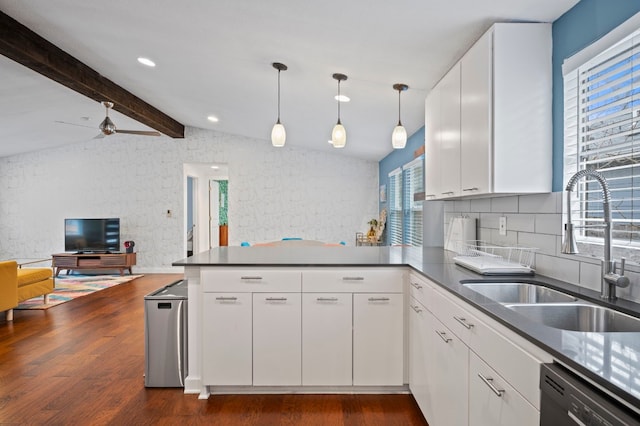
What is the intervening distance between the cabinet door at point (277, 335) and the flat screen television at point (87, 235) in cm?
611

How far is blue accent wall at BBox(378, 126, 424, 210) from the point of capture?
4511 millimetres

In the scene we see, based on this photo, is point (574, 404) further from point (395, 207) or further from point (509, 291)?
point (395, 207)

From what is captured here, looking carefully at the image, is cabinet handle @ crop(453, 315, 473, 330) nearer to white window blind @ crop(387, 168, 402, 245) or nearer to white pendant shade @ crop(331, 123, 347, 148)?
white pendant shade @ crop(331, 123, 347, 148)

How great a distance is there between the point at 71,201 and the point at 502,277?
8353mm

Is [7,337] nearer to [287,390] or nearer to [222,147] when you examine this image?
[287,390]

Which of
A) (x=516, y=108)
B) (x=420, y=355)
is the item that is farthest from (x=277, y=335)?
(x=516, y=108)

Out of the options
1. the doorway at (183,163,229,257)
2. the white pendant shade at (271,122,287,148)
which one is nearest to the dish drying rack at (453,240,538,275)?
the white pendant shade at (271,122,287,148)

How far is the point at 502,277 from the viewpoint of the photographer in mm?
1831

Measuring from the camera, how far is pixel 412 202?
4.97 m

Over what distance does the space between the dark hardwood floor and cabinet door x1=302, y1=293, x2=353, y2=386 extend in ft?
0.77

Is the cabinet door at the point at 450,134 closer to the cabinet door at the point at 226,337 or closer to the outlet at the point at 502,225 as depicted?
the outlet at the point at 502,225

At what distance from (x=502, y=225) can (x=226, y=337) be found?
190cm

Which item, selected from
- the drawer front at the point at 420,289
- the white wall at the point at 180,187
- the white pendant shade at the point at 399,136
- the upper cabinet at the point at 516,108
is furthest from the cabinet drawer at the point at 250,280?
the white wall at the point at 180,187

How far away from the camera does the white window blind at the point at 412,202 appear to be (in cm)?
457
